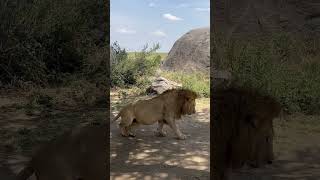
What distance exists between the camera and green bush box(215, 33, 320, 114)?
3307 mm

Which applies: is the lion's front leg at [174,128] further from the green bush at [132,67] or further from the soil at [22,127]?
the green bush at [132,67]

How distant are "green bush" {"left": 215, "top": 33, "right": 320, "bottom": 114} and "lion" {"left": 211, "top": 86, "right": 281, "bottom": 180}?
0.08m

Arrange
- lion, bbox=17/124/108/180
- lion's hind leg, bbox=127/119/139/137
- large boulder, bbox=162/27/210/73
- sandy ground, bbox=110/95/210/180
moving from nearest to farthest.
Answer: lion, bbox=17/124/108/180 < sandy ground, bbox=110/95/210/180 < lion's hind leg, bbox=127/119/139/137 < large boulder, bbox=162/27/210/73

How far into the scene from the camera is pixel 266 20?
336cm

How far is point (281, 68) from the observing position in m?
3.37

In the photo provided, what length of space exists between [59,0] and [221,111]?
4.23ft

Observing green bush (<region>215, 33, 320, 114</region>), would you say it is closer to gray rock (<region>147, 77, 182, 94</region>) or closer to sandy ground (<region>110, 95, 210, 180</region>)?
sandy ground (<region>110, 95, 210, 180</region>)

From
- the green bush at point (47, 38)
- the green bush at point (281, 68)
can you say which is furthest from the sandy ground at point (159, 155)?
the green bush at point (47, 38)

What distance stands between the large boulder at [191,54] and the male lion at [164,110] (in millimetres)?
5313

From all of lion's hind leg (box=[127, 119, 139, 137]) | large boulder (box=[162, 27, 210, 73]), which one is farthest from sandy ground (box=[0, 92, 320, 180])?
large boulder (box=[162, 27, 210, 73])

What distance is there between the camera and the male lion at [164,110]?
5957 millimetres

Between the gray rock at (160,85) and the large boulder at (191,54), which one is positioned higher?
the large boulder at (191,54)

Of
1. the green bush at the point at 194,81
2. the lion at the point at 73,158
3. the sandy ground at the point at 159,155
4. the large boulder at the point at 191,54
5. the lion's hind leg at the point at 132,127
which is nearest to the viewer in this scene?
the lion at the point at 73,158

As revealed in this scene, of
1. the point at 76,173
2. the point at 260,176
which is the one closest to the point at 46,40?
the point at 76,173
